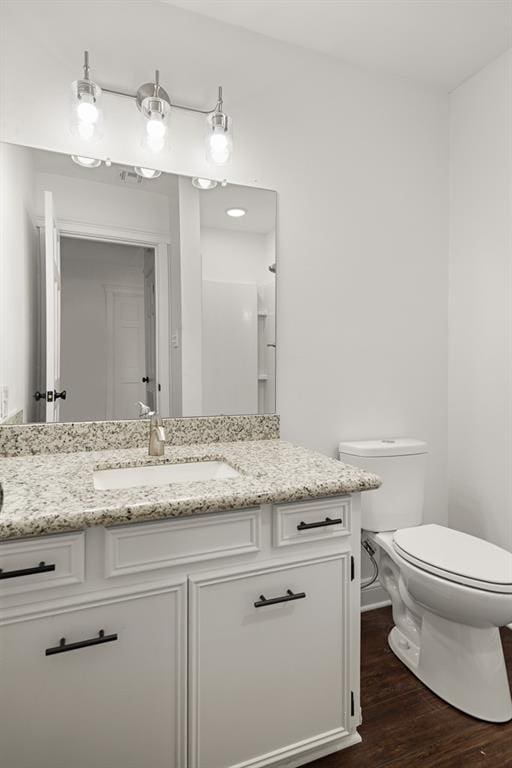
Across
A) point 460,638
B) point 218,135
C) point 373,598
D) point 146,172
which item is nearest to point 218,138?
point 218,135

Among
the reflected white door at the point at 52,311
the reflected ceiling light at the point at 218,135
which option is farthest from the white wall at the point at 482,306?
the reflected white door at the point at 52,311

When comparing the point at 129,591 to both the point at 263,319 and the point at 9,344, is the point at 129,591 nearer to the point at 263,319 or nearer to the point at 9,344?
the point at 9,344

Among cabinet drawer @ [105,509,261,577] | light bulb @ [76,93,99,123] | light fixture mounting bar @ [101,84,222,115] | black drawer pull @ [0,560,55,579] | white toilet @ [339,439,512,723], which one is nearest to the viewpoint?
black drawer pull @ [0,560,55,579]

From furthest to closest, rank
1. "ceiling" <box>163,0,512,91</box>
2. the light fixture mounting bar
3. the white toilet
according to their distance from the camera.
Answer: "ceiling" <box>163,0,512,91</box> < the light fixture mounting bar < the white toilet

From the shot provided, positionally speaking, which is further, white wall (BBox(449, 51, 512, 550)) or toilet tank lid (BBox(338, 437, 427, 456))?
white wall (BBox(449, 51, 512, 550))

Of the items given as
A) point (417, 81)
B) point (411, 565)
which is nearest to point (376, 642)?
point (411, 565)

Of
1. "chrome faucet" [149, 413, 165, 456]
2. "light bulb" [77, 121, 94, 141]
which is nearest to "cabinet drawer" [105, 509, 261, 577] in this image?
"chrome faucet" [149, 413, 165, 456]

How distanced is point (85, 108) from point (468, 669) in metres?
2.33

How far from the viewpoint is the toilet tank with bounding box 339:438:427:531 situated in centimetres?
191

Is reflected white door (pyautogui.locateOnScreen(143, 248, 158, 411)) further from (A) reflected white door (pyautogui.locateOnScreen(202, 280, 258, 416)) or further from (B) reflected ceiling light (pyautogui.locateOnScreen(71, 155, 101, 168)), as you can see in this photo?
(B) reflected ceiling light (pyautogui.locateOnScreen(71, 155, 101, 168))

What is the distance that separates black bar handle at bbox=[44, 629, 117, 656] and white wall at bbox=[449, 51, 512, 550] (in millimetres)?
1789

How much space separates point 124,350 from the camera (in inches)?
65.2

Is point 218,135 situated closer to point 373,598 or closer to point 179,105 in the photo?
point 179,105

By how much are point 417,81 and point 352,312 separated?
1.22 meters
